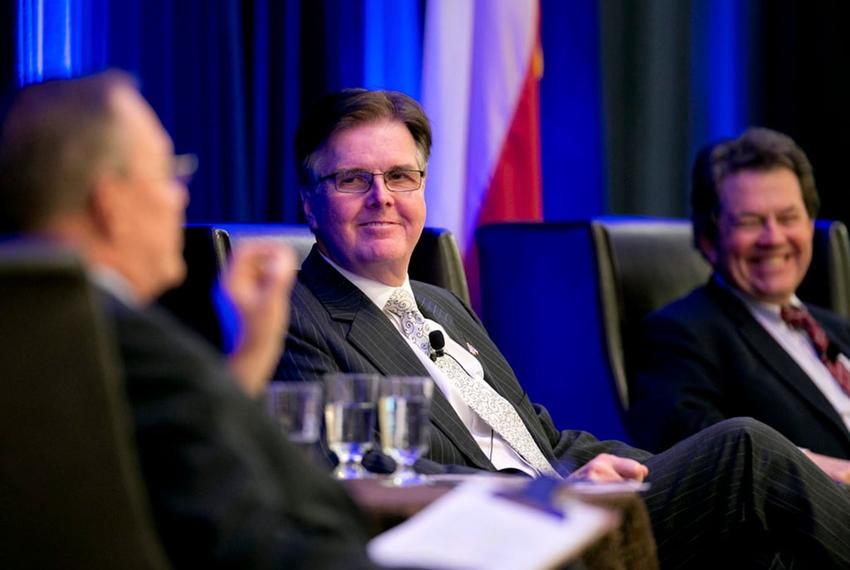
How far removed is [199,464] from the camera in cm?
146

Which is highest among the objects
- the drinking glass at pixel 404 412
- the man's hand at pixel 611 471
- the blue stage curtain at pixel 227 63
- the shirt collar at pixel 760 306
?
the blue stage curtain at pixel 227 63

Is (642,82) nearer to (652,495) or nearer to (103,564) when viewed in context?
(652,495)

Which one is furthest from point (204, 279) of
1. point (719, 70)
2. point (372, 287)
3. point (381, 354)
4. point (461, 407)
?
point (719, 70)

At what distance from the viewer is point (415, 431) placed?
2033 millimetres

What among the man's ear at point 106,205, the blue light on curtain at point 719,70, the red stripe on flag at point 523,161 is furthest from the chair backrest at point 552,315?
the man's ear at point 106,205

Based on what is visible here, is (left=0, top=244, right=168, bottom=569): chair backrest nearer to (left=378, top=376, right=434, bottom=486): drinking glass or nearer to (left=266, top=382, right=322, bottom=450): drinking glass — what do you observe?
(left=266, top=382, right=322, bottom=450): drinking glass

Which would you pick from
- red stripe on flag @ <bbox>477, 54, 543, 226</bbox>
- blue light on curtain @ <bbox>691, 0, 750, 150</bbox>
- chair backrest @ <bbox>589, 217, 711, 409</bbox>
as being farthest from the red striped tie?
blue light on curtain @ <bbox>691, 0, 750, 150</bbox>

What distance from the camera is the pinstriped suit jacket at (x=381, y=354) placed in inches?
105

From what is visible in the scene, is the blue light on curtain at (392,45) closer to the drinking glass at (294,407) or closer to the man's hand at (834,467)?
the man's hand at (834,467)

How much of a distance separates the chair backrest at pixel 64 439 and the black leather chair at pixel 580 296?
7.83 ft

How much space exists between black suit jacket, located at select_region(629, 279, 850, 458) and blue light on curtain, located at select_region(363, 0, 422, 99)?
47.4 inches

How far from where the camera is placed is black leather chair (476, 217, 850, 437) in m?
3.78

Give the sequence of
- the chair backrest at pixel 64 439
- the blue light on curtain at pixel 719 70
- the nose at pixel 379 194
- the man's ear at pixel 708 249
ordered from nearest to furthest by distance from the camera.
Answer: the chair backrest at pixel 64 439 → the nose at pixel 379 194 → the man's ear at pixel 708 249 → the blue light on curtain at pixel 719 70

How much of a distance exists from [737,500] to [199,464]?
1498 mm
